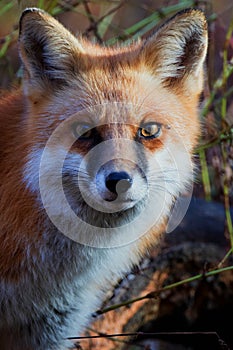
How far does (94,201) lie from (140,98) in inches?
21.2

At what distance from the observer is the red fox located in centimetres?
290

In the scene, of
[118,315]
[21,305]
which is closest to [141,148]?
[21,305]

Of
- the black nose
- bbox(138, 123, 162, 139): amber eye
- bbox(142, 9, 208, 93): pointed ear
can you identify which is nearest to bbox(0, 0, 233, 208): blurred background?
bbox(142, 9, 208, 93): pointed ear

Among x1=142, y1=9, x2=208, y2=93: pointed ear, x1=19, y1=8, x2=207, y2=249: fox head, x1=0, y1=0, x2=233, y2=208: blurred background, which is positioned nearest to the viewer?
x1=19, y1=8, x2=207, y2=249: fox head

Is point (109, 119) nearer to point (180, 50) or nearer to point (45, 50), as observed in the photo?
point (45, 50)

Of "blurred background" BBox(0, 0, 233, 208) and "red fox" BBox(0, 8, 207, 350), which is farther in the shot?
"blurred background" BBox(0, 0, 233, 208)

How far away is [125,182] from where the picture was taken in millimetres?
2656

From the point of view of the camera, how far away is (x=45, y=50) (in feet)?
10.0

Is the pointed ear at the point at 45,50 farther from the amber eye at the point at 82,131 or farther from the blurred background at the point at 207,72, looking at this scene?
the blurred background at the point at 207,72

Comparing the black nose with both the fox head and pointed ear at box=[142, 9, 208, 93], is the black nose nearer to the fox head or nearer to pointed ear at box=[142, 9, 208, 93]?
the fox head

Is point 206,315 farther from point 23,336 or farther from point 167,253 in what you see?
point 23,336

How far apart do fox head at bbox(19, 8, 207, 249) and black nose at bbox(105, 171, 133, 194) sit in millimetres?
19

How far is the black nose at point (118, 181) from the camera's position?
2.64 m

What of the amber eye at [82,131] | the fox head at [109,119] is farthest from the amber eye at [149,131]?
the amber eye at [82,131]
